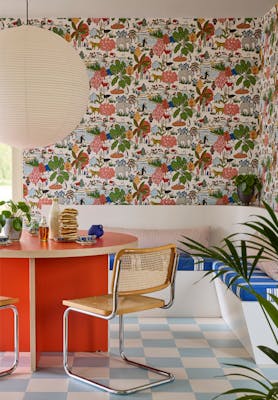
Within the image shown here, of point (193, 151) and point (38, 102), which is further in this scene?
point (193, 151)

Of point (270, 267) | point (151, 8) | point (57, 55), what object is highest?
point (151, 8)

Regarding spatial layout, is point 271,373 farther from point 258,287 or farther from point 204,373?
point 258,287

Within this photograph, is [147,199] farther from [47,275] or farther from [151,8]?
[47,275]

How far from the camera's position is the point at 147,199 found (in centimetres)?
A: 604

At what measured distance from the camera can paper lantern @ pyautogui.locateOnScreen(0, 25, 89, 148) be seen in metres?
3.35

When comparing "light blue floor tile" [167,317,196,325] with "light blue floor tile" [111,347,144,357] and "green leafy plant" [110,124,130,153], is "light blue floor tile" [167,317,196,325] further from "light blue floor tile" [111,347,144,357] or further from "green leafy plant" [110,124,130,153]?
"green leafy plant" [110,124,130,153]

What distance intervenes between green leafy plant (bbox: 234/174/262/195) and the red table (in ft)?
6.79

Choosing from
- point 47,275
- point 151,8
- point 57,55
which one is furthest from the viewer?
point 151,8

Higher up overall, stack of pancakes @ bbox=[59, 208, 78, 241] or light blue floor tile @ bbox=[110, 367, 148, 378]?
stack of pancakes @ bbox=[59, 208, 78, 241]

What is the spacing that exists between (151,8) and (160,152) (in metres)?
1.37

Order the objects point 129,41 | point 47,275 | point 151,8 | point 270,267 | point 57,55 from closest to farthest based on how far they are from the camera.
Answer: point 57,55
point 47,275
point 270,267
point 151,8
point 129,41

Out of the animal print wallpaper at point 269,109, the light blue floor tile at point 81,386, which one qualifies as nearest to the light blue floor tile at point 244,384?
the light blue floor tile at point 81,386

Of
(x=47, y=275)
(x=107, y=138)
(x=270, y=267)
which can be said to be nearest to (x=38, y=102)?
(x=47, y=275)

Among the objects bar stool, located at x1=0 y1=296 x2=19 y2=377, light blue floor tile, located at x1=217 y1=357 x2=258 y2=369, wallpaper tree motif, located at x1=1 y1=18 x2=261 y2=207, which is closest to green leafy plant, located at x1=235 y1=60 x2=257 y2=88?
wallpaper tree motif, located at x1=1 y1=18 x2=261 y2=207
